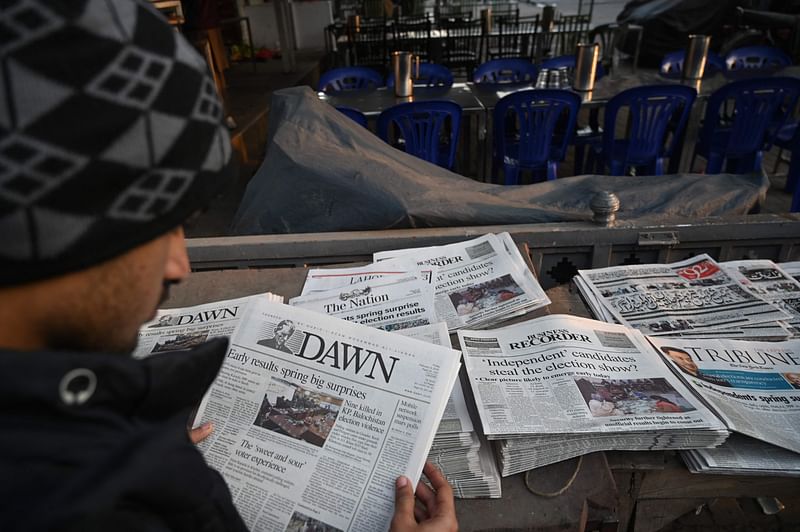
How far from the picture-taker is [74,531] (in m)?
0.38

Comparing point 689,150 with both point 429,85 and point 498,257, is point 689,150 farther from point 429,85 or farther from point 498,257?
point 498,257

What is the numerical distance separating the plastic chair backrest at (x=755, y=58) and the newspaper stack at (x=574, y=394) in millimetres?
4866

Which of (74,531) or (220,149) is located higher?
(220,149)

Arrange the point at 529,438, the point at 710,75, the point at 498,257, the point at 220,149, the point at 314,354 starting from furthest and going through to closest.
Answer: the point at 710,75 < the point at 498,257 < the point at 314,354 < the point at 529,438 < the point at 220,149

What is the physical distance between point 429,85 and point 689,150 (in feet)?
6.82

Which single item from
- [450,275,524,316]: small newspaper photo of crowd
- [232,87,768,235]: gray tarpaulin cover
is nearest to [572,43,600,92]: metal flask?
[232,87,768,235]: gray tarpaulin cover

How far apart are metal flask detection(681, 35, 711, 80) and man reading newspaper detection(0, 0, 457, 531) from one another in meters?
4.24

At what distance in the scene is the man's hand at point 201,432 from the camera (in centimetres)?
83

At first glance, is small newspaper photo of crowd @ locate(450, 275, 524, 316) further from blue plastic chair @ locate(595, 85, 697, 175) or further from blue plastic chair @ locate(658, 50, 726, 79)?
blue plastic chair @ locate(658, 50, 726, 79)

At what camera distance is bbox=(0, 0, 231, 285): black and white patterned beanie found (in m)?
0.35

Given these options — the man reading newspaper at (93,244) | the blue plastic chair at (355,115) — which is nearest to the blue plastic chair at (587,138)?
the blue plastic chair at (355,115)

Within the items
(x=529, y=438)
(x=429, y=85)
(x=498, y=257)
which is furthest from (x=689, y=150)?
(x=529, y=438)

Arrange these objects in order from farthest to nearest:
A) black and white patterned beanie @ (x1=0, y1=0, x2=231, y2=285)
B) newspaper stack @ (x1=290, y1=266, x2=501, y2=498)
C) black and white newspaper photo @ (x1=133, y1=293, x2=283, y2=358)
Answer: black and white newspaper photo @ (x1=133, y1=293, x2=283, y2=358), newspaper stack @ (x1=290, y1=266, x2=501, y2=498), black and white patterned beanie @ (x1=0, y1=0, x2=231, y2=285)

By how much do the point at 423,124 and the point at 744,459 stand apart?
8.77 feet
